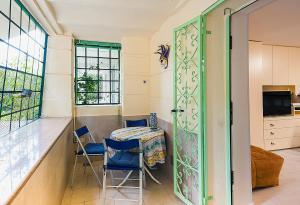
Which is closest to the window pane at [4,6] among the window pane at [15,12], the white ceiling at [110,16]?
the window pane at [15,12]

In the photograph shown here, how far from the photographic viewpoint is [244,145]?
209cm

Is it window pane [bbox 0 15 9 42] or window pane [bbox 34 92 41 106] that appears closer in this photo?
window pane [bbox 0 15 9 42]

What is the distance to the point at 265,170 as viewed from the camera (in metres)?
2.83

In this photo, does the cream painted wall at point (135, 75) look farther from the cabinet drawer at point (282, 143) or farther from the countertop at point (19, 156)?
the cabinet drawer at point (282, 143)

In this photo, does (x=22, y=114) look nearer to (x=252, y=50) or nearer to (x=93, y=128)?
(x=93, y=128)

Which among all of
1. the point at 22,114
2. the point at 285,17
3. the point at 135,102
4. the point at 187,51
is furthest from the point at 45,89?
the point at 285,17

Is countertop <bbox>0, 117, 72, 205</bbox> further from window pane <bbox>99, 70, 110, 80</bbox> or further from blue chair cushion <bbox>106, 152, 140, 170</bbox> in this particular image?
window pane <bbox>99, 70, 110, 80</bbox>

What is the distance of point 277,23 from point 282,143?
2695 mm

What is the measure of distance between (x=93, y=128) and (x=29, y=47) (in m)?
1.78

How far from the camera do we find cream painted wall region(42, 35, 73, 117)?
3.57 meters

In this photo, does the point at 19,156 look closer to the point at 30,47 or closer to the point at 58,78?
the point at 30,47

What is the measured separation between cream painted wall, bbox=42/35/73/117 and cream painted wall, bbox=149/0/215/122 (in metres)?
1.49

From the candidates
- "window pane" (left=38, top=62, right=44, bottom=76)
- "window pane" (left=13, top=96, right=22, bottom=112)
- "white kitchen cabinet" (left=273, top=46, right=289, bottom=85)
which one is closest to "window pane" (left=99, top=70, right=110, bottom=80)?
"window pane" (left=38, top=62, right=44, bottom=76)

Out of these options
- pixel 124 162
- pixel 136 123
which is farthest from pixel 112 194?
pixel 136 123
